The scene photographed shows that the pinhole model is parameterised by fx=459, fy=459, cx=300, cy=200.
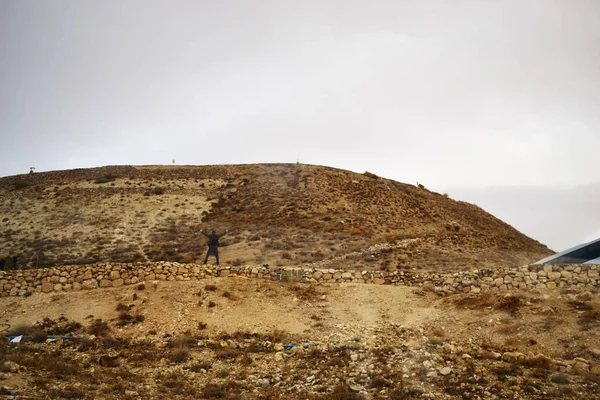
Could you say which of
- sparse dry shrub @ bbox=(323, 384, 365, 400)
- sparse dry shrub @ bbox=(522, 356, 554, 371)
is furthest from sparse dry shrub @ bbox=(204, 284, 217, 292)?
sparse dry shrub @ bbox=(522, 356, 554, 371)

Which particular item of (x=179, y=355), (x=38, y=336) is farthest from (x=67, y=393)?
(x=38, y=336)

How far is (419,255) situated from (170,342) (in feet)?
54.4

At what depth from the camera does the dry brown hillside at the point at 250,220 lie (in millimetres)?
27344

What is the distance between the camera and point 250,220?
3294 cm

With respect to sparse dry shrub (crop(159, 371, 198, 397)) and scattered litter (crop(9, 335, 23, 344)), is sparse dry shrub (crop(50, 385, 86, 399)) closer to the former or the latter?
sparse dry shrub (crop(159, 371, 198, 397))

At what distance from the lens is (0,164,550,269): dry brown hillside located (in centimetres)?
2734

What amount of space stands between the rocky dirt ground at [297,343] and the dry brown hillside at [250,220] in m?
7.73

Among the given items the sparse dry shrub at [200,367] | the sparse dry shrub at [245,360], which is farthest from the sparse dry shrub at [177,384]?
the sparse dry shrub at [245,360]

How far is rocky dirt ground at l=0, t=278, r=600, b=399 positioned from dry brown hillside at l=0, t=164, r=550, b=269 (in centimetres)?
773

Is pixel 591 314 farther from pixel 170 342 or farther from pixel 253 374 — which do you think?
pixel 170 342

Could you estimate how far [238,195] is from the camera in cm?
3828

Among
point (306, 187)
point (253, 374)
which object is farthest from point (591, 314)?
point (306, 187)

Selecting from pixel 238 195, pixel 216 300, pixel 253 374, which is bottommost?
pixel 253 374

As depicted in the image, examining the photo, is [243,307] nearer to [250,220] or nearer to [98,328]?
[98,328]
